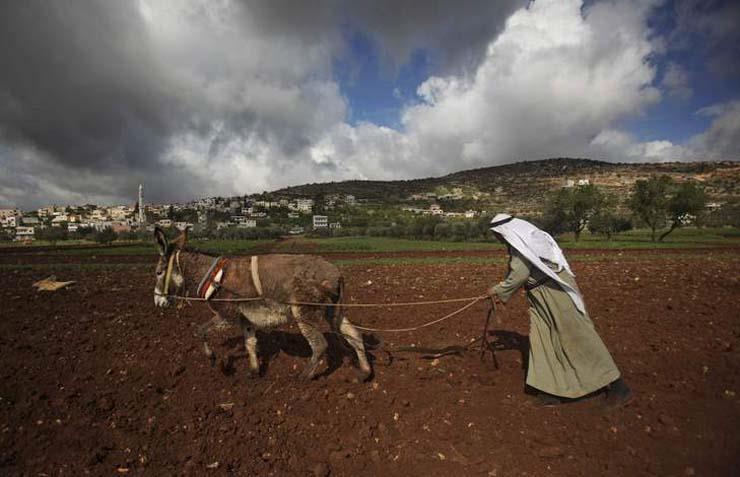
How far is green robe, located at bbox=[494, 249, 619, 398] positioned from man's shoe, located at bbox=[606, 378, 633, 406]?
39cm

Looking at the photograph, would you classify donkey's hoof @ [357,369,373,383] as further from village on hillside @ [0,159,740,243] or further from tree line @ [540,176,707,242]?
tree line @ [540,176,707,242]

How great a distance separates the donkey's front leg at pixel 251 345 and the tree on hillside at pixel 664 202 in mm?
55294

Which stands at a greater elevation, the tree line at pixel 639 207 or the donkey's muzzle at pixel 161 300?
the tree line at pixel 639 207

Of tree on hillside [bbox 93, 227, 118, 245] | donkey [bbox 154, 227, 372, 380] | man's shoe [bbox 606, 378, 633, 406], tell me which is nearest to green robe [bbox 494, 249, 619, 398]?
Result: man's shoe [bbox 606, 378, 633, 406]

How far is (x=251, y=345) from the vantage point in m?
6.42

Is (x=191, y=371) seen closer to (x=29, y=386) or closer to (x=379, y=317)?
(x=29, y=386)

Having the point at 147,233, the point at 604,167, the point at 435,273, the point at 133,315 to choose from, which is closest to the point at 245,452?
the point at 133,315

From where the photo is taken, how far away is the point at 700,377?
5980 mm

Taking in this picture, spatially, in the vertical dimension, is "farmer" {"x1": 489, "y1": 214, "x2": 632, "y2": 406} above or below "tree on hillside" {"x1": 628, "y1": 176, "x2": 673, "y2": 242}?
below

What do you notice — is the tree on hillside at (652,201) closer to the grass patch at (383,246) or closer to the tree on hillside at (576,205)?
the grass patch at (383,246)

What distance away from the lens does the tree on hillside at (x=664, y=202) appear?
152 feet

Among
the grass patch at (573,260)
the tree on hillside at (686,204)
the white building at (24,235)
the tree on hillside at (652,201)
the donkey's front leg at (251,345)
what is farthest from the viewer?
the white building at (24,235)

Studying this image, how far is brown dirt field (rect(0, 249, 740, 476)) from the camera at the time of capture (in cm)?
422

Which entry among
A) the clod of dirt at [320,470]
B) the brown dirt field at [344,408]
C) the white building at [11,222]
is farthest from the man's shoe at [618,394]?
the white building at [11,222]
